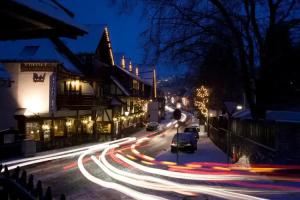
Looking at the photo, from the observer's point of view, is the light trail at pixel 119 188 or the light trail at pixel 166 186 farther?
the light trail at pixel 166 186

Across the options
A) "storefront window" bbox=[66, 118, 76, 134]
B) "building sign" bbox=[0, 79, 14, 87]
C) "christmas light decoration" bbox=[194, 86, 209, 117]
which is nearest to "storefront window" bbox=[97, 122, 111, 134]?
"storefront window" bbox=[66, 118, 76, 134]

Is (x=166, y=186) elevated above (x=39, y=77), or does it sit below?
below

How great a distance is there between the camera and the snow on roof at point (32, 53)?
126 feet

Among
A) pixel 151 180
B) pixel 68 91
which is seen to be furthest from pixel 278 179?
pixel 68 91

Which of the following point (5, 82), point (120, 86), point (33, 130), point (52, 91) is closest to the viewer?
point (5, 82)

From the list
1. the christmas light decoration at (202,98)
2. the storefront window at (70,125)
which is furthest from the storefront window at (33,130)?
the christmas light decoration at (202,98)

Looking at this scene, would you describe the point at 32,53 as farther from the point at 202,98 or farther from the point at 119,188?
the point at 202,98

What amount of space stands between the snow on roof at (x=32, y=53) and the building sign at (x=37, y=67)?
509mm

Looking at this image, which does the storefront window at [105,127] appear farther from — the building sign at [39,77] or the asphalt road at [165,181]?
the asphalt road at [165,181]

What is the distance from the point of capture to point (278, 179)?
17.9 m

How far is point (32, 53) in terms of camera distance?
39.4 m

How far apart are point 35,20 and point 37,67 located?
35.2m

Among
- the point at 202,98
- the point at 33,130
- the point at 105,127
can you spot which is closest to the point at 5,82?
the point at 33,130

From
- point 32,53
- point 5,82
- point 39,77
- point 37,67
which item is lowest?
point 5,82
